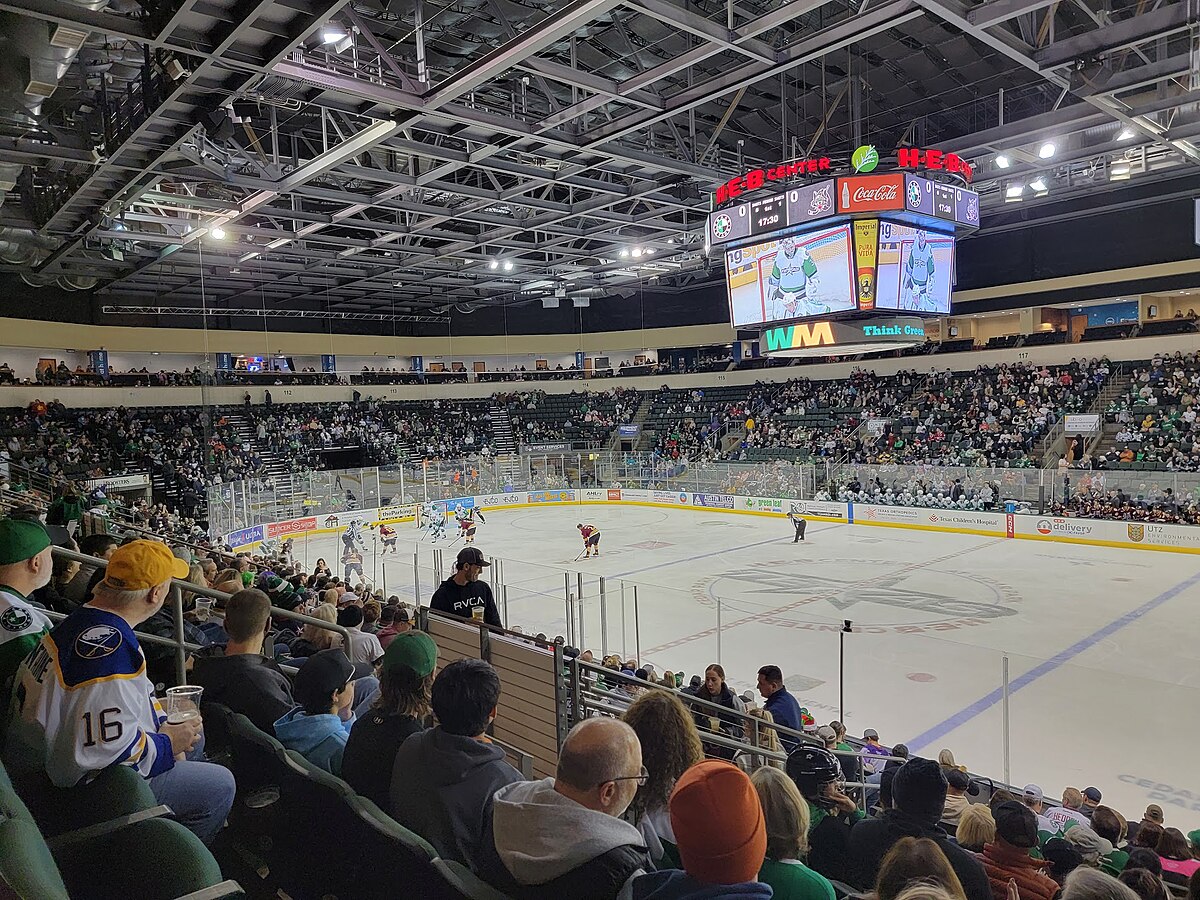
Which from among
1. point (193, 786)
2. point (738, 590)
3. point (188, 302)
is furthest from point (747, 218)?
point (188, 302)

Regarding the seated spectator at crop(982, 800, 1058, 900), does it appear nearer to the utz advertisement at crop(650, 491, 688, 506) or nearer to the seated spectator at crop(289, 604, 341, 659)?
the seated spectator at crop(289, 604, 341, 659)

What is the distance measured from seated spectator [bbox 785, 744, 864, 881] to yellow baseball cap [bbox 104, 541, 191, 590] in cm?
258

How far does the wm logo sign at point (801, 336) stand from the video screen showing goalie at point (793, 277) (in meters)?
0.36

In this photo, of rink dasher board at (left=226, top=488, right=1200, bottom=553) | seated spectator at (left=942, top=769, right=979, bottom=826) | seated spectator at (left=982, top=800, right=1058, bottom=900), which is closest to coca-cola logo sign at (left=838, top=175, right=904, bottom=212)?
rink dasher board at (left=226, top=488, right=1200, bottom=553)

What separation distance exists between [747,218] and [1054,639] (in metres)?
10.2

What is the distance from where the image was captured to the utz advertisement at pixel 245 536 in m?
21.1

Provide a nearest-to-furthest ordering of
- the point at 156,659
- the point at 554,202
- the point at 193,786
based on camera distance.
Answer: the point at 193,786
the point at 156,659
the point at 554,202

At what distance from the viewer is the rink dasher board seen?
→ 795 inches

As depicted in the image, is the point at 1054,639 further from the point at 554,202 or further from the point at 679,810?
the point at 554,202

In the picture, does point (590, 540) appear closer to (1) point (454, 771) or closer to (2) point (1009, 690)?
(2) point (1009, 690)

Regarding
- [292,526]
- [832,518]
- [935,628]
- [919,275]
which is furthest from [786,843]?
[832,518]

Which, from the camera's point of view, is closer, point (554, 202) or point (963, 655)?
point (963, 655)

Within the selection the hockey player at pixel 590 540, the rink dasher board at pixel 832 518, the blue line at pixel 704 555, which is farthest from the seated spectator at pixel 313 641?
the rink dasher board at pixel 832 518

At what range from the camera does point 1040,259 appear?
30469 mm
